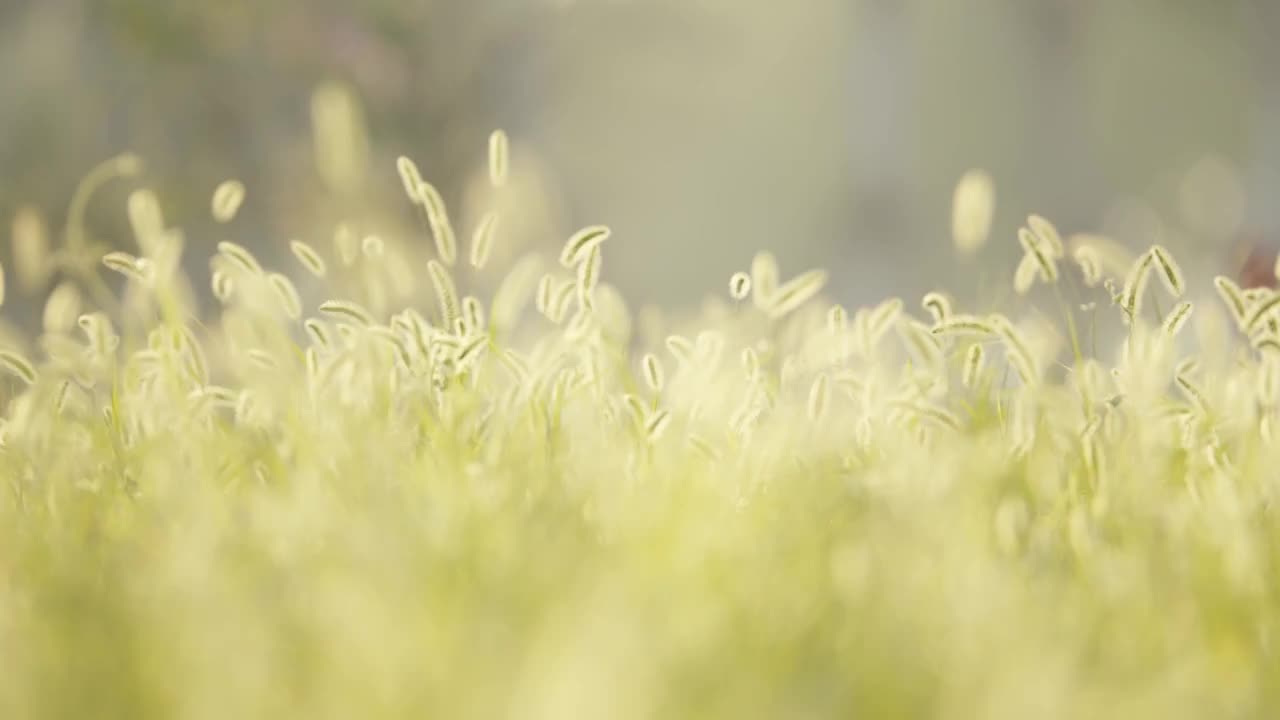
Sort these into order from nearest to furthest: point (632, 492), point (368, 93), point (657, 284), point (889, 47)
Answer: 1. point (632, 492)
2. point (368, 93)
3. point (889, 47)
4. point (657, 284)

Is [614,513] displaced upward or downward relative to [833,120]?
downward

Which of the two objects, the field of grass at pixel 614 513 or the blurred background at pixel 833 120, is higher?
the blurred background at pixel 833 120

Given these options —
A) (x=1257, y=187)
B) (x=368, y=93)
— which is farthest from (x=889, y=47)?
(x=368, y=93)

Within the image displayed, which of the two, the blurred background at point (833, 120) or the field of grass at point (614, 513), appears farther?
the blurred background at point (833, 120)

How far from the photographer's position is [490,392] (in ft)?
4.13

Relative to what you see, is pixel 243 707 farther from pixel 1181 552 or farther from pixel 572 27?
pixel 572 27

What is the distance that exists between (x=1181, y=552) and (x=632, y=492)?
405 millimetres

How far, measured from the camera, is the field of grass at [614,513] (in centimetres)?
61

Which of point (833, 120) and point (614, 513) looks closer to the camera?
point (614, 513)

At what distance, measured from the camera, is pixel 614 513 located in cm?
93

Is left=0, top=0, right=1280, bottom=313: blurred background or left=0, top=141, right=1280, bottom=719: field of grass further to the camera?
left=0, top=0, right=1280, bottom=313: blurred background

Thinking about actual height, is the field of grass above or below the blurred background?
below

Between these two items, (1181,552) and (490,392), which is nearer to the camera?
(1181,552)

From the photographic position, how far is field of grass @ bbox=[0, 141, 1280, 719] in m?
0.61
